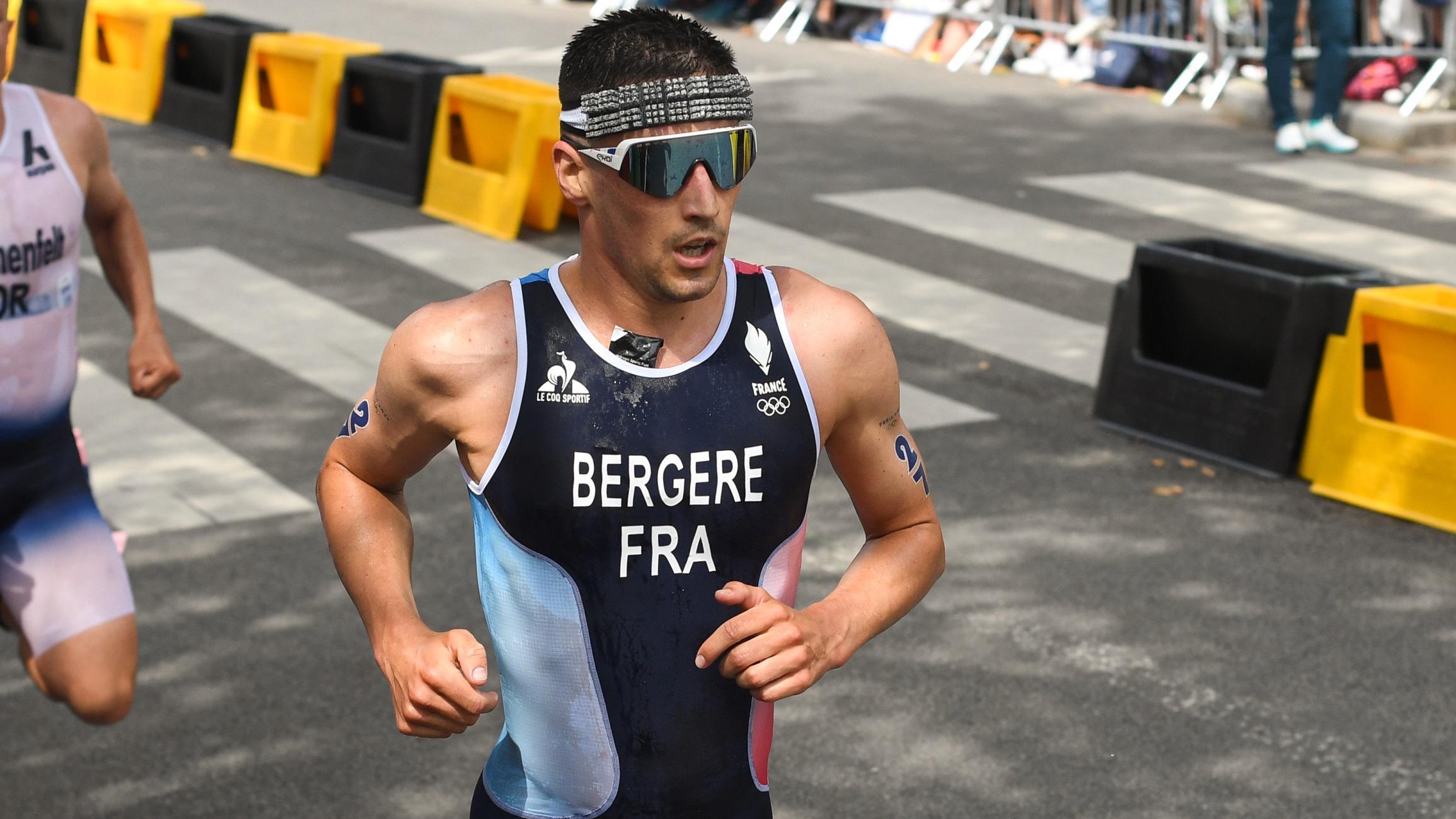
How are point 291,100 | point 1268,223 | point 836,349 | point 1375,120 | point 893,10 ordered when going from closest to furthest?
point 836,349, point 1268,223, point 291,100, point 1375,120, point 893,10

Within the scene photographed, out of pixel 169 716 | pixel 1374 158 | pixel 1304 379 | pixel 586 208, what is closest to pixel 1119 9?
pixel 1374 158

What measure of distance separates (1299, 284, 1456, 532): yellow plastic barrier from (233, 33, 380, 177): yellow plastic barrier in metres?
7.93

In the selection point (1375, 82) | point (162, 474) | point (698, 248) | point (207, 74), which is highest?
point (698, 248)

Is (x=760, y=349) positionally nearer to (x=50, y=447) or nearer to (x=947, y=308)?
(x=50, y=447)

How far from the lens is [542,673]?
2881mm

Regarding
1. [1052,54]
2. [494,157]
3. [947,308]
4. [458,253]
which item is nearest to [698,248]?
[947,308]

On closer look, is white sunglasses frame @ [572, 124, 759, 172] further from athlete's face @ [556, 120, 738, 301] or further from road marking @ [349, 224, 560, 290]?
road marking @ [349, 224, 560, 290]

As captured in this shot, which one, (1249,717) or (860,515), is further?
(1249,717)

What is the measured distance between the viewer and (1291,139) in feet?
45.8

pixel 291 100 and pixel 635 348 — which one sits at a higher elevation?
pixel 635 348

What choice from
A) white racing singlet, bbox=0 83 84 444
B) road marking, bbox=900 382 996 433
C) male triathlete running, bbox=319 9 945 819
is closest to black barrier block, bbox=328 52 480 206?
road marking, bbox=900 382 996 433

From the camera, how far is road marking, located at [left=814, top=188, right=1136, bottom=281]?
1068 centimetres

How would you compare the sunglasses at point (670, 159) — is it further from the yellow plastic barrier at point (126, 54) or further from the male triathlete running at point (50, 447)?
the yellow plastic barrier at point (126, 54)

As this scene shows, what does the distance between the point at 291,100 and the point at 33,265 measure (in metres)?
9.76
